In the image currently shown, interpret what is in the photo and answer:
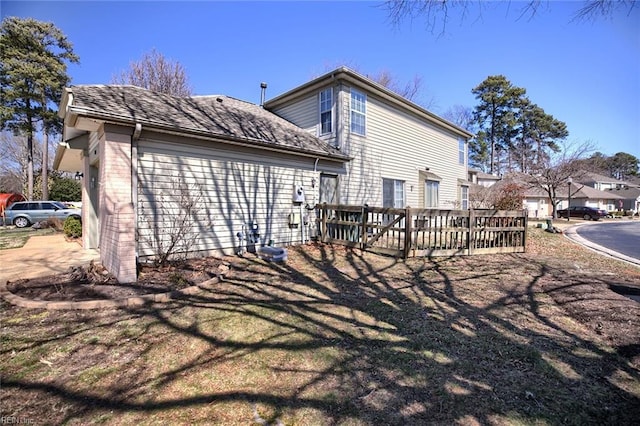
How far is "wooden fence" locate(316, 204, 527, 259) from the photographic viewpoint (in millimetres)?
8242

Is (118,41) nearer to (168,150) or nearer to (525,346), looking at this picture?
(168,150)

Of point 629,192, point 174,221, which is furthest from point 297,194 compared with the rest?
point 629,192

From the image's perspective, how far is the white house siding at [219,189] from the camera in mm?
6719

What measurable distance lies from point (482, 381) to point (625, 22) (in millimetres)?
5005

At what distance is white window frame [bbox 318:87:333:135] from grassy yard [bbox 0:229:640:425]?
752cm

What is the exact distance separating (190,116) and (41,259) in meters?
4.81

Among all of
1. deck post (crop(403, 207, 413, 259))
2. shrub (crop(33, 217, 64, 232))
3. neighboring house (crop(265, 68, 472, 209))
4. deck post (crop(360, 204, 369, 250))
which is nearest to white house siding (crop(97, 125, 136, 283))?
deck post (crop(360, 204, 369, 250))

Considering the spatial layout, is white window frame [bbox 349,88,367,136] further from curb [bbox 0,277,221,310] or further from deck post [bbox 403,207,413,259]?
curb [bbox 0,277,221,310]

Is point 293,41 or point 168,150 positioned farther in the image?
point 293,41

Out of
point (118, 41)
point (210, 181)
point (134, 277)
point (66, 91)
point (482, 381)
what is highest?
point (118, 41)

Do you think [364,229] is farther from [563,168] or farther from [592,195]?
[592,195]

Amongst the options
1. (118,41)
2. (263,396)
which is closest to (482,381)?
(263,396)

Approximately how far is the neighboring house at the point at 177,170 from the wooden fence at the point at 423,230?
4.47ft

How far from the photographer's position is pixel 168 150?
22.9 feet
